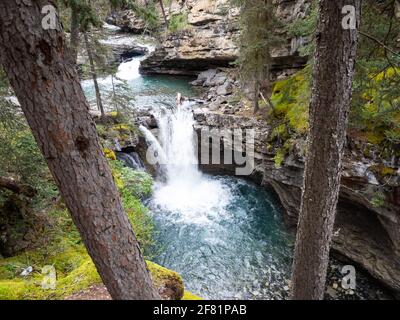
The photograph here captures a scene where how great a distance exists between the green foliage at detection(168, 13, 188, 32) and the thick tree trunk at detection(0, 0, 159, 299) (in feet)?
72.6

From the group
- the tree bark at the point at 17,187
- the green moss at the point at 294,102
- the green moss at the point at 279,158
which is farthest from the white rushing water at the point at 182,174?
the tree bark at the point at 17,187

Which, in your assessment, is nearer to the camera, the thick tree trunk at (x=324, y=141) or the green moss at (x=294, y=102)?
the thick tree trunk at (x=324, y=141)

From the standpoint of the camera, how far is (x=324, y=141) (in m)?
3.34

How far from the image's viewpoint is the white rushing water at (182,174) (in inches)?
510

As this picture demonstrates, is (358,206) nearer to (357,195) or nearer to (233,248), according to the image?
(357,195)

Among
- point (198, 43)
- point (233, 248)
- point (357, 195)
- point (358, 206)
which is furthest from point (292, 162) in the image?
point (198, 43)

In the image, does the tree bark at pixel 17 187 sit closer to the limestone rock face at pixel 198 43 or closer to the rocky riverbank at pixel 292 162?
the rocky riverbank at pixel 292 162

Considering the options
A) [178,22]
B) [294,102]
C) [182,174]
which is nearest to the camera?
[294,102]

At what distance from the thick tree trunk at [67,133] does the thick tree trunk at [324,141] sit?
235 centimetres

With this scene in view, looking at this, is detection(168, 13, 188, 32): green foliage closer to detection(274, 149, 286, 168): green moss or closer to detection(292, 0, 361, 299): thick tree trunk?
detection(274, 149, 286, 168): green moss

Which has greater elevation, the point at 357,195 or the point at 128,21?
the point at 128,21

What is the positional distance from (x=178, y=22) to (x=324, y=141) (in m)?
21.8
